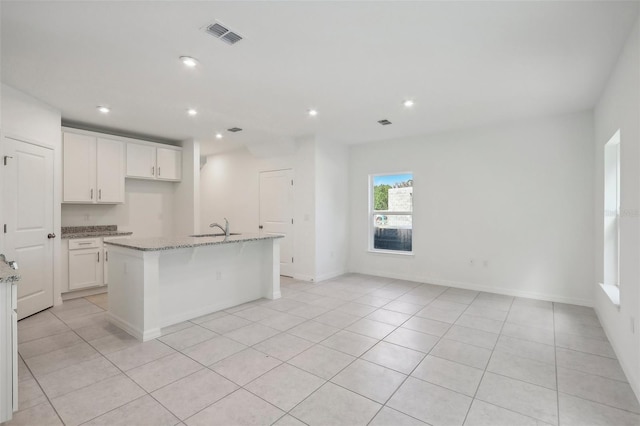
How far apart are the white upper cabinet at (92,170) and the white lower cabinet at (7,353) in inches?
132

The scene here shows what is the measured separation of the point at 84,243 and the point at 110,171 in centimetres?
123

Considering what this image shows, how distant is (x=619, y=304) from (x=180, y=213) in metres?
6.38

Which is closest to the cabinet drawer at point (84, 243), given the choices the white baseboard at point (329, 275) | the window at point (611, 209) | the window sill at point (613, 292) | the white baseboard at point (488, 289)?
the white baseboard at point (329, 275)

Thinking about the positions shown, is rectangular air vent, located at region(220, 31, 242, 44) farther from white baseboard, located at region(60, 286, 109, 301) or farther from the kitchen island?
white baseboard, located at region(60, 286, 109, 301)

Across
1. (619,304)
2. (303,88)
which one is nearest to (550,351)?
(619,304)

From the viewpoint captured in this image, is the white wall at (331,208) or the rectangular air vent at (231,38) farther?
the white wall at (331,208)

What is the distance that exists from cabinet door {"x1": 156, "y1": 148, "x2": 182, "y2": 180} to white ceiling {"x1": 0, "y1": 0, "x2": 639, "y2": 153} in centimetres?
135

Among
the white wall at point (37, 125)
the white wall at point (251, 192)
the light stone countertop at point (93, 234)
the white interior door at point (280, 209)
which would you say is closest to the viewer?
the white wall at point (37, 125)

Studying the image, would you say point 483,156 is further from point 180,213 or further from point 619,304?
point 180,213

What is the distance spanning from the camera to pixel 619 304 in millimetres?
2729

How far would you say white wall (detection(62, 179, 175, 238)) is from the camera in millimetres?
5164

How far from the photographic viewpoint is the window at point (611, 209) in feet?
10.9

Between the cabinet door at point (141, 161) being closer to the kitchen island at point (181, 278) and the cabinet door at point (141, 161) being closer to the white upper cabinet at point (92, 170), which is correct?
the white upper cabinet at point (92, 170)

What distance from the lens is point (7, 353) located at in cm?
186
